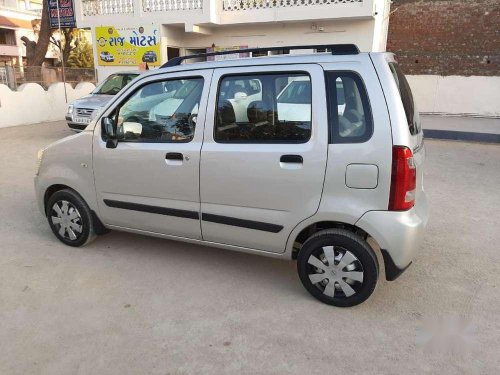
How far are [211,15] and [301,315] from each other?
14490 millimetres


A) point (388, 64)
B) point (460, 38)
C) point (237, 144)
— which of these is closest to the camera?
point (388, 64)

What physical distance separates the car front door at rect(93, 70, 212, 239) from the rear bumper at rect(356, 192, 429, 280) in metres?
1.40

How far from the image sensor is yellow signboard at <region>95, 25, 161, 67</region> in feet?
53.8

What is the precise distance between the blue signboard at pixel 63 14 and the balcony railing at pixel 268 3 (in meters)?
6.94

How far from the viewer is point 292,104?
9.96 feet

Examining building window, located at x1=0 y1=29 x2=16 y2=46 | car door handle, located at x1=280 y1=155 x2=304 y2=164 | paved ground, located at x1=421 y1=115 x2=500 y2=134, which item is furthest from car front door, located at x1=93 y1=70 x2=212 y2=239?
building window, located at x1=0 y1=29 x2=16 y2=46

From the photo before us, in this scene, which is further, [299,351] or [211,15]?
[211,15]

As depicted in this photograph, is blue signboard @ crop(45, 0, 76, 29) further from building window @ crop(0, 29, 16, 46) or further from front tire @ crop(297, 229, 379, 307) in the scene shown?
building window @ crop(0, 29, 16, 46)

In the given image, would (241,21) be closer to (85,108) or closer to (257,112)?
(85,108)

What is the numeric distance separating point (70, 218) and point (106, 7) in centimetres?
1564

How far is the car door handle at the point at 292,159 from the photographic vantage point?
2914 mm

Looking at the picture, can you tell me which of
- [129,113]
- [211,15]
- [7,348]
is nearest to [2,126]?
[211,15]

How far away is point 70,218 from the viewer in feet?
13.3

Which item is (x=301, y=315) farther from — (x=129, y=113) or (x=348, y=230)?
(x=129, y=113)
